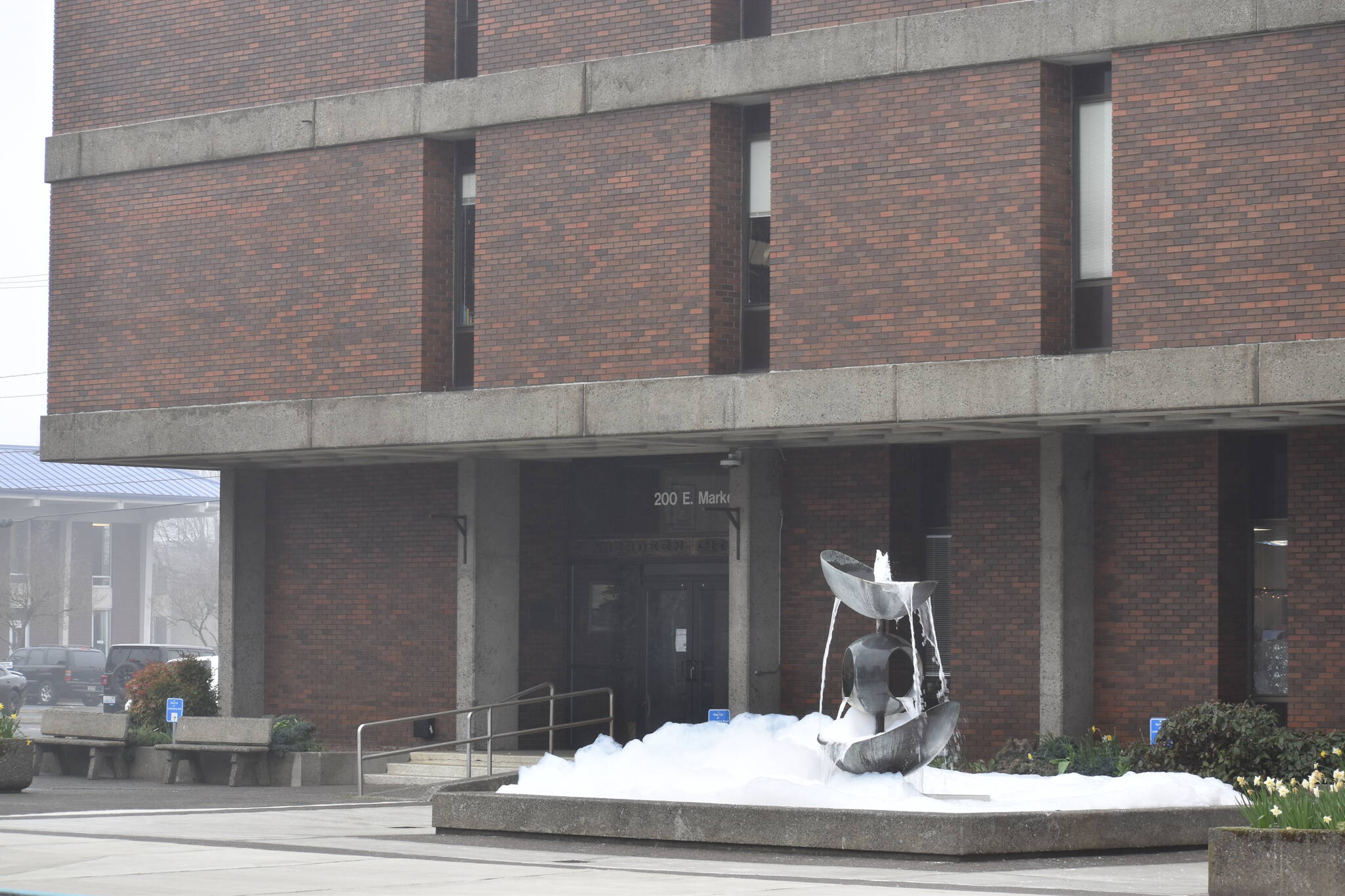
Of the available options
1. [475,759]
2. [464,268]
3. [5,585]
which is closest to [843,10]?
[464,268]

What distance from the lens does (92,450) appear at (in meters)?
26.3

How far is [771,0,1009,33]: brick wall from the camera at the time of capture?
21422mm

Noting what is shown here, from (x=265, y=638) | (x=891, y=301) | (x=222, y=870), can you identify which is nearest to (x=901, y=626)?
(x=891, y=301)

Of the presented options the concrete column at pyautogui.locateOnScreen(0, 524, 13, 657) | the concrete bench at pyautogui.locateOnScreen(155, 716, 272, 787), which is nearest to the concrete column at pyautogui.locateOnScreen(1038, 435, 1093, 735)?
the concrete bench at pyautogui.locateOnScreen(155, 716, 272, 787)

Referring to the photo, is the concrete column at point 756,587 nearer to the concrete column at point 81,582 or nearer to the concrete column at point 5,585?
the concrete column at point 5,585

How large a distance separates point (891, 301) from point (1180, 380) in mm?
3452

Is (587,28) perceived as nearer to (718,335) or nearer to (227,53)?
(718,335)

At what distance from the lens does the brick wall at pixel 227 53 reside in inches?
990

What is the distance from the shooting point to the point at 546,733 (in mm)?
26297

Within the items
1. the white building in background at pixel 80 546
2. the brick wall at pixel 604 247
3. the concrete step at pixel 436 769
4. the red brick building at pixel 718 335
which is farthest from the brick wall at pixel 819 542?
the white building in background at pixel 80 546

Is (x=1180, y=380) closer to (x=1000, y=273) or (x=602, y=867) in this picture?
(x=1000, y=273)

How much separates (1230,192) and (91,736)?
53.5 ft

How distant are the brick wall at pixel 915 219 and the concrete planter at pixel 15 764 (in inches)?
374

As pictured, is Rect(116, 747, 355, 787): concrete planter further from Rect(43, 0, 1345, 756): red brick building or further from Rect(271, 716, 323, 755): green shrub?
Rect(43, 0, 1345, 756): red brick building
